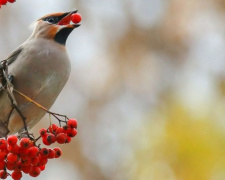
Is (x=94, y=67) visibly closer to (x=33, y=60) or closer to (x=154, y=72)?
(x=154, y=72)

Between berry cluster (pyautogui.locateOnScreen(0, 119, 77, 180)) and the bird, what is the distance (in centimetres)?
64

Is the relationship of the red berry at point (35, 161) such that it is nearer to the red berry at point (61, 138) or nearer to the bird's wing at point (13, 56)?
the red berry at point (61, 138)

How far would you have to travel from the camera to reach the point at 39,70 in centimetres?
432

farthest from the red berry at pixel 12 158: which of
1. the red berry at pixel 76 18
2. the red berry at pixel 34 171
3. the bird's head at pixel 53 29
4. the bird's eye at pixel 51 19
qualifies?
the bird's eye at pixel 51 19

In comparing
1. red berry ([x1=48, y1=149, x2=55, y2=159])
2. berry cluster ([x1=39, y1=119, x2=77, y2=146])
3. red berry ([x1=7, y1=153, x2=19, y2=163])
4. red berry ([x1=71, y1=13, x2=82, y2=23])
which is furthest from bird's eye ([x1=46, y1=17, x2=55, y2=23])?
red berry ([x1=7, y1=153, x2=19, y2=163])

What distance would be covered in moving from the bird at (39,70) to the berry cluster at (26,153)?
64cm

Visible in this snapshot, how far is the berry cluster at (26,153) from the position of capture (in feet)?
11.0

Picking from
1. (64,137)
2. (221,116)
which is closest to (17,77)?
(64,137)

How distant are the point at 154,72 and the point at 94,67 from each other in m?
0.75

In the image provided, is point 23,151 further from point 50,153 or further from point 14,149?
point 50,153

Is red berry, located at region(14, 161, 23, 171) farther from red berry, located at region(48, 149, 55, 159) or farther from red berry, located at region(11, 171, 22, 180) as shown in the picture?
red berry, located at region(48, 149, 55, 159)

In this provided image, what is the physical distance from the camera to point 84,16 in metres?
8.34

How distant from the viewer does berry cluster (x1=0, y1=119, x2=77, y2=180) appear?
334cm

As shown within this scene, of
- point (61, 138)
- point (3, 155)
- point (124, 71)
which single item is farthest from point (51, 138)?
point (124, 71)
